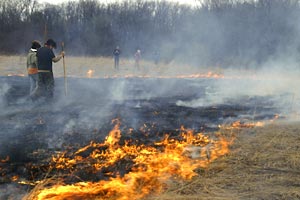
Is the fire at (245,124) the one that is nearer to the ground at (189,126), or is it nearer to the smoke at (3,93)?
the ground at (189,126)

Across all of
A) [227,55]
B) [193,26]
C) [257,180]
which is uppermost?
[193,26]

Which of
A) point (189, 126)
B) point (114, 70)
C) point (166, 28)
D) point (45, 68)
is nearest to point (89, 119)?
point (189, 126)

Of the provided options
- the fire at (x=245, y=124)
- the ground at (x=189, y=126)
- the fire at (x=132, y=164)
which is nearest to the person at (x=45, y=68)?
the ground at (x=189, y=126)

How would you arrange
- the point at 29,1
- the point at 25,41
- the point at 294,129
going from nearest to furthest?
the point at 294,129, the point at 25,41, the point at 29,1

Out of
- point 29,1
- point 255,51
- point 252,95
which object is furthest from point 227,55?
point 29,1

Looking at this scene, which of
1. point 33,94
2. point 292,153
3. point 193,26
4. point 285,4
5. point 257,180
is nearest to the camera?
point 257,180

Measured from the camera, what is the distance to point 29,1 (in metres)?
45.9

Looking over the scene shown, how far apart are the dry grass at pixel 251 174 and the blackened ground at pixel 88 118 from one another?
1.65 meters

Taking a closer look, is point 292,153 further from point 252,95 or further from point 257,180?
point 252,95

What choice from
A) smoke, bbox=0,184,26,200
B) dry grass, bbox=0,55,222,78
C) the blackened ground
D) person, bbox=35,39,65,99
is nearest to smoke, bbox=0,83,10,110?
the blackened ground

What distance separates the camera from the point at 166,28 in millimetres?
39125

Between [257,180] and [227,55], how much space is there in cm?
2396

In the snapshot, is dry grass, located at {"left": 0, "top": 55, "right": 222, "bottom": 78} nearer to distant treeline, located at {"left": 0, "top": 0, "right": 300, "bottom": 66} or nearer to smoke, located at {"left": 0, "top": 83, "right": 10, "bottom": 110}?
distant treeline, located at {"left": 0, "top": 0, "right": 300, "bottom": 66}

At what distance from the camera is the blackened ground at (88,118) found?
5496mm
